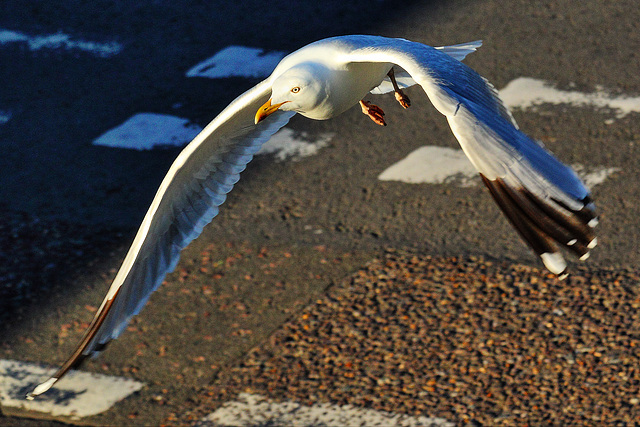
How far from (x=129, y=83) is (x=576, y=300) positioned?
5.00 meters

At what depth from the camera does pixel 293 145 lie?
790cm

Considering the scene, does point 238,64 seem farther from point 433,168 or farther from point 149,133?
point 433,168

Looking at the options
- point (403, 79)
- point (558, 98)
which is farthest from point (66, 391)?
point (558, 98)

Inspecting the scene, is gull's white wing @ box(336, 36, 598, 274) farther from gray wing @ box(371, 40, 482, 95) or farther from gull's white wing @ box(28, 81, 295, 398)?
gray wing @ box(371, 40, 482, 95)

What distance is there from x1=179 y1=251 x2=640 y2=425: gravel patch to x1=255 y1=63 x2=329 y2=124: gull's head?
2255mm

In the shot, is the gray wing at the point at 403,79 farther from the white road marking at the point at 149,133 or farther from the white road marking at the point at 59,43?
the white road marking at the point at 59,43

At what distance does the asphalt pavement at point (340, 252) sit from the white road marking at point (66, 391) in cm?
7

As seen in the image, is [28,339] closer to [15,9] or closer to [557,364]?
[557,364]

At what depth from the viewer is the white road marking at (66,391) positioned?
555 cm

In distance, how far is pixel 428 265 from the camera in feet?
20.5

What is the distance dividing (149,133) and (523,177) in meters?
5.71

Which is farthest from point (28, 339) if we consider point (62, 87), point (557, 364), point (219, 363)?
point (62, 87)

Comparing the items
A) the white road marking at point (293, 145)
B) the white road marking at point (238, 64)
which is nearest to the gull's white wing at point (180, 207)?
the white road marking at point (293, 145)

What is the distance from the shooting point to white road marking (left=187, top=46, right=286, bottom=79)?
9.11 metres
